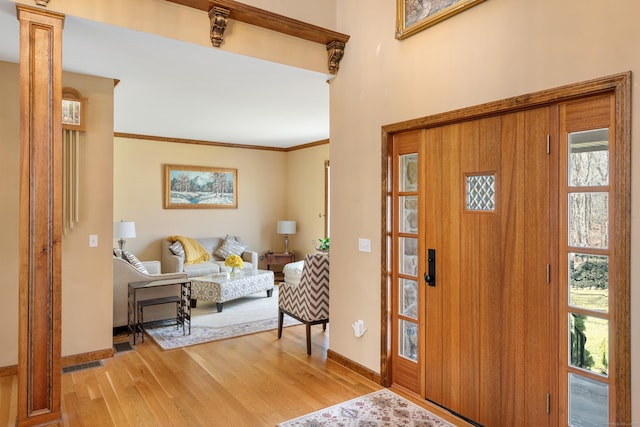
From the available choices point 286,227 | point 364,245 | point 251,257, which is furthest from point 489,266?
point 286,227

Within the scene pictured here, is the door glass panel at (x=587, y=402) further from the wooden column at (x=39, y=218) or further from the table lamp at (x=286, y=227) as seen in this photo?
the table lamp at (x=286, y=227)

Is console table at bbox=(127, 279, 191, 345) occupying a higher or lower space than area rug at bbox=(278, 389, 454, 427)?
higher

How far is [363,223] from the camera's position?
341cm

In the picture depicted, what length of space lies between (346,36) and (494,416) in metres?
3.12

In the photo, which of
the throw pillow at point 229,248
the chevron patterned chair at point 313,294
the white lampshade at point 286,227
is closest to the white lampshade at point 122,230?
the throw pillow at point 229,248

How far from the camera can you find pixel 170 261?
6.67 m

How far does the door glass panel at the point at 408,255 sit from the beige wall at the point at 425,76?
20 centimetres

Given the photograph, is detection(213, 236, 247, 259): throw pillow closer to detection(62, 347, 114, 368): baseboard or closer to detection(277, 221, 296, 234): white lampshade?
detection(277, 221, 296, 234): white lampshade

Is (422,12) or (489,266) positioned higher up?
(422,12)

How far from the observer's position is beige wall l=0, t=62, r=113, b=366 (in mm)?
3354

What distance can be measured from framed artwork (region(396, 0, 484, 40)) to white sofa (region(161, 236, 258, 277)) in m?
4.41

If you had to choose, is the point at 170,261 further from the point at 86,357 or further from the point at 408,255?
the point at 408,255

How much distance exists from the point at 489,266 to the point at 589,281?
559 mm

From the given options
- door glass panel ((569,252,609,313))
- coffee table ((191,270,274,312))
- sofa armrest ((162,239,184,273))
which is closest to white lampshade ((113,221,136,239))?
sofa armrest ((162,239,184,273))
